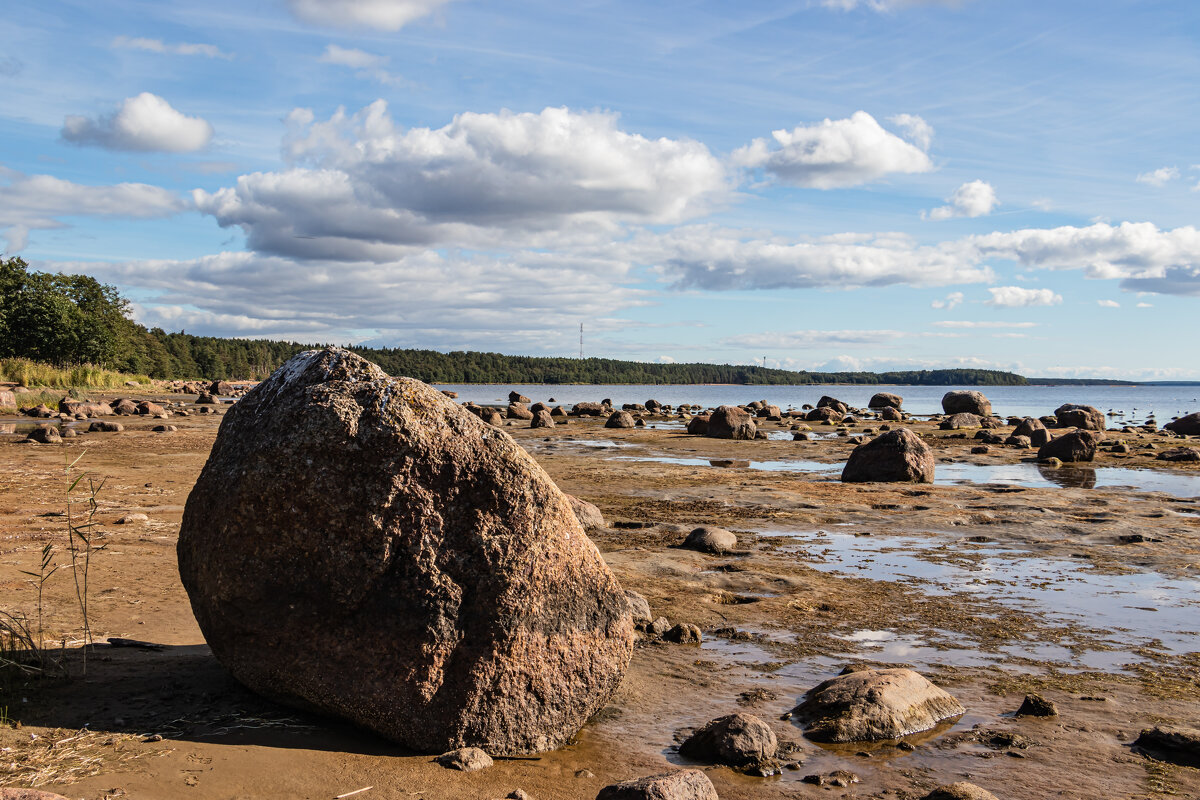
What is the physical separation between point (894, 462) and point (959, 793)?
16392 millimetres

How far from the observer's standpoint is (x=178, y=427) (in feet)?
104

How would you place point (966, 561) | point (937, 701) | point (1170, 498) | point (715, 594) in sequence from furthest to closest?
point (1170, 498), point (966, 561), point (715, 594), point (937, 701)

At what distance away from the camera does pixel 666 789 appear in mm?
4422

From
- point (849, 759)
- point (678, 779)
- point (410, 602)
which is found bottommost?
point (849, 759)

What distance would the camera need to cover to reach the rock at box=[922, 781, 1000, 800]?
4793mm

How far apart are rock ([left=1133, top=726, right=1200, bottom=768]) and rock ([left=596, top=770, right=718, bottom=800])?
3.58m

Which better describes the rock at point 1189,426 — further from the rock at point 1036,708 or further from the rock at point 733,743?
the rock at point 733,743

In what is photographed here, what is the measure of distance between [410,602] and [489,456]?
3.73ft

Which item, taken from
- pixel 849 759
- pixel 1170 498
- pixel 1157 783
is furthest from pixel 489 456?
pixel 1170 498

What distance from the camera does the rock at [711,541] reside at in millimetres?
12156

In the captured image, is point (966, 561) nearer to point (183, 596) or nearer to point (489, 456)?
point (489, 456)

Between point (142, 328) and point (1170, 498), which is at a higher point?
point (142, 328)

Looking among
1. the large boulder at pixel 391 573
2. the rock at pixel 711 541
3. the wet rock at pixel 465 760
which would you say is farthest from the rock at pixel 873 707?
the rock at pixel 711 541

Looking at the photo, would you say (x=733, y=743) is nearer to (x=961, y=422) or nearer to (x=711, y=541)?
(x=711, y=541)
